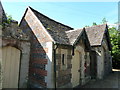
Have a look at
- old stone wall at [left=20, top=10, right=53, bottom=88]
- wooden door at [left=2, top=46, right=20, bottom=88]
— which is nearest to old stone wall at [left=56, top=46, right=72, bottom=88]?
old stone wall at [left=20, top=10, right=53, bottom=88]

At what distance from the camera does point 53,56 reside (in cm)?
539

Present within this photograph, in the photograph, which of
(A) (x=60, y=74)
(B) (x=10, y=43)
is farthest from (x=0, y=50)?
(A) (x=60, y=74)

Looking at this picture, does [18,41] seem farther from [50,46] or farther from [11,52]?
[50,46]

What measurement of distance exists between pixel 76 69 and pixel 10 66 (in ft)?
14.9

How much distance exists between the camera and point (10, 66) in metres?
5.03

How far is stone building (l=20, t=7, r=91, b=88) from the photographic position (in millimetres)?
5375

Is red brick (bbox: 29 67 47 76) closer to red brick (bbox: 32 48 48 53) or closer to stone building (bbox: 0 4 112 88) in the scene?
stone building (bbox: 0 4 112 88)

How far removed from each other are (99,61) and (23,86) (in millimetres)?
7524

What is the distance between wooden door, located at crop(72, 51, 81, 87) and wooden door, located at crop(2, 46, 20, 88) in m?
3.76

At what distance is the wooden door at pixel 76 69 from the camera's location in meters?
6.91

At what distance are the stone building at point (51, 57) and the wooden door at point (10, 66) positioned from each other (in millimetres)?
1188

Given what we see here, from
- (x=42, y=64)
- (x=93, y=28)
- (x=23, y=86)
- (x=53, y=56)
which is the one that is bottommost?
(x=23, y=86)

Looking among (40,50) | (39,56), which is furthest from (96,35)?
(39,56)

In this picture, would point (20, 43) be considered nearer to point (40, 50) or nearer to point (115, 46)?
point (40, 50)
